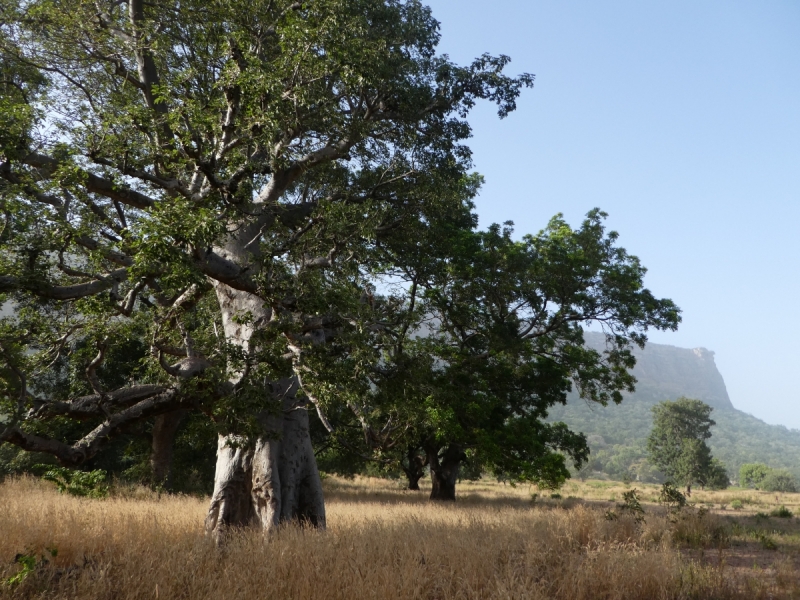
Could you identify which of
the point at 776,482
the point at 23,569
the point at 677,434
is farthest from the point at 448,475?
the point at 776,482

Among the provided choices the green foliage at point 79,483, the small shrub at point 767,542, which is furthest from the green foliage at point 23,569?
the small shrub at point 767,542

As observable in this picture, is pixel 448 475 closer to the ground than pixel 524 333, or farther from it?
closer to the ground

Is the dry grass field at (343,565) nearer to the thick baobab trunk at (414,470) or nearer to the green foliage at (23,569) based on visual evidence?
the green foliage at (23,569)

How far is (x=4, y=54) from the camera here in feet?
32.0

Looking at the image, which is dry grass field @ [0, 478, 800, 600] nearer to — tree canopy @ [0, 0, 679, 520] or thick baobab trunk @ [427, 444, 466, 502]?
tree canopy @ [0, 0, 679, 520]

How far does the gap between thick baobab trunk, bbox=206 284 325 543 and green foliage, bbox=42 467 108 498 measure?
21.5ft

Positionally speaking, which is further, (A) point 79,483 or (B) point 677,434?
(B) point 677,434

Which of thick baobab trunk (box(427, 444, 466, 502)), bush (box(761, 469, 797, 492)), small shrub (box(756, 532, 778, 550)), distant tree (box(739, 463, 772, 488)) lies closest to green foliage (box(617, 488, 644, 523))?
small shrub (box(756, 532, 778, 550))

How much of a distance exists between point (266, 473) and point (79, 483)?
8.15 m

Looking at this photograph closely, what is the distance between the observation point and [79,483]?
14.0 m

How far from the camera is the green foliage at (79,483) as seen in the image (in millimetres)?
13656

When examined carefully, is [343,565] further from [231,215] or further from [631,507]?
[631,507]

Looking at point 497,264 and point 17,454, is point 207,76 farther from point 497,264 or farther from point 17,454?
point 17,454

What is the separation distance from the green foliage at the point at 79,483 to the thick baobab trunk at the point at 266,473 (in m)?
6.55
